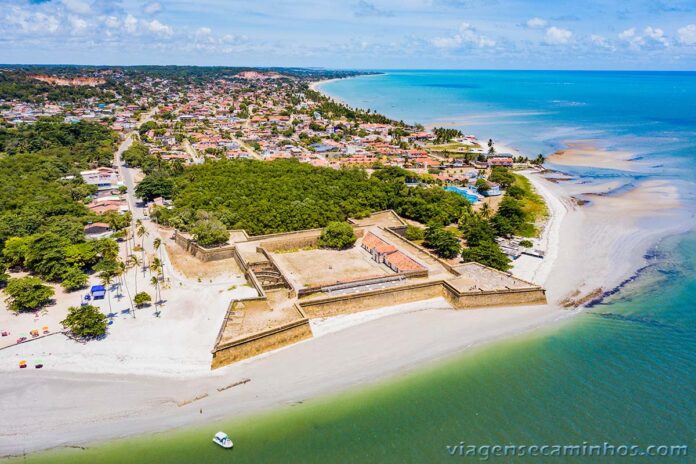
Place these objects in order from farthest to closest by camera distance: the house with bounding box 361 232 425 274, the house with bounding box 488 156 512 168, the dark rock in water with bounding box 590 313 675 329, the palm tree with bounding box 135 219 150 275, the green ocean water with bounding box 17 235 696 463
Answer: the house with bounding box 488 156 512 168
the palm tree with bounding box 135 219 150 275
the house with bounding box 361 232 425 274
the dark rock in water with bounding box 590 313 675 329
the green ocean water with bounding box 17 235 696 463

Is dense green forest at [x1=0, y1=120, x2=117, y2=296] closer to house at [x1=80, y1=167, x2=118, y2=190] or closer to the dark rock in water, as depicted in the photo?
house at [x1=80, y1=167, x2=118, y2=190]

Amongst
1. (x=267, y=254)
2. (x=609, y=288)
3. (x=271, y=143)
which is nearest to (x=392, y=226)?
(x=267, y=254)

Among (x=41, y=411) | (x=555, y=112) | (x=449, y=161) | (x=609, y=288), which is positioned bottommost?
(x=41, y=411)

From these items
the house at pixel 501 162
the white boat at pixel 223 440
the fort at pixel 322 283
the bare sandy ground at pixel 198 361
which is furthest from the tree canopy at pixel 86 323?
the house at pixel 501 162

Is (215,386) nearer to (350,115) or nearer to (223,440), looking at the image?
(223,440)

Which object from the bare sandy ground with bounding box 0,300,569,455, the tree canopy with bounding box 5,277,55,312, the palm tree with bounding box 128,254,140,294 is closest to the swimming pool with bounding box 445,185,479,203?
the bare sandy ground with bounding box 0,300,569,455

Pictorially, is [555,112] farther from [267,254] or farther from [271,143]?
[267,254]
